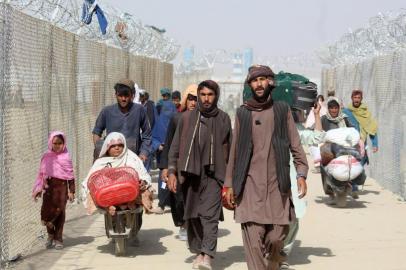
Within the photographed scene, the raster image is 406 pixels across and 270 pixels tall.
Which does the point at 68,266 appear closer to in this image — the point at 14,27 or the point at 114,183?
the point at 114,183

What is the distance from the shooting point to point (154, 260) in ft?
22.8

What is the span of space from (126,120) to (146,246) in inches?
49.4

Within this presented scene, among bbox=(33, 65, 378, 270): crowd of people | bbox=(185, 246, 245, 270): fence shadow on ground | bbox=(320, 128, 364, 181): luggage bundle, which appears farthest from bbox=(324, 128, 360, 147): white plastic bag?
bbox=(185, 246, 245, 270): fence shadow on ground

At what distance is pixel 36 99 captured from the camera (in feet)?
26.4

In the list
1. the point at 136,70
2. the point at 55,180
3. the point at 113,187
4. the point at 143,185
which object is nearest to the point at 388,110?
the point at 136,70

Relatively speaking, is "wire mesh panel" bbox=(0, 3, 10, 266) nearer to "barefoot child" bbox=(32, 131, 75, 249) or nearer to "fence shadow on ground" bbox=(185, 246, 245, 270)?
"barefoot child" bbox=(32, 131, 75, 249)

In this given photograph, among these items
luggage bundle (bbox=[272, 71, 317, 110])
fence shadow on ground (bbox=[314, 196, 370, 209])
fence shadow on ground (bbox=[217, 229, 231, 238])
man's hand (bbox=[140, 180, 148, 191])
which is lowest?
fence shadow on ground (bbox=[314, 196, 370, 209])

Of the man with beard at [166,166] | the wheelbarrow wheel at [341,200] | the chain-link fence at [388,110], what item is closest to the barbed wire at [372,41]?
the chain-link fence at [388,110]

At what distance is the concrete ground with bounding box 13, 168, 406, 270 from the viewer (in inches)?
265

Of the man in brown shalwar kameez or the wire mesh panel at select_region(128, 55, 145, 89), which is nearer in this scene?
the man in brown shalwar kameez

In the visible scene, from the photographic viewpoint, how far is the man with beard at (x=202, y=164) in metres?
6.60

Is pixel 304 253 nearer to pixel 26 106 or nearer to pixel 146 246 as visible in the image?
pixel 146 246

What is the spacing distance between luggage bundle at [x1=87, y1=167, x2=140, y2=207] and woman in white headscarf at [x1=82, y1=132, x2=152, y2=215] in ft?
0.38

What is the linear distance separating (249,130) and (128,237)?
6.51 feet
